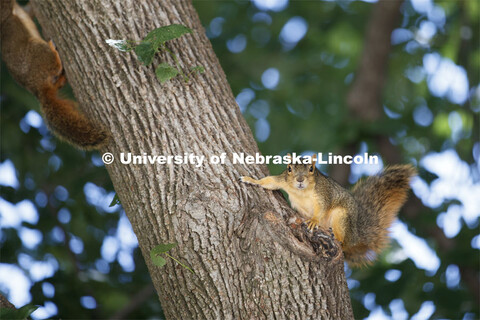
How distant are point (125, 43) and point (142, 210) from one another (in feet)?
2.25

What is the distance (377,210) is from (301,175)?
47 cm

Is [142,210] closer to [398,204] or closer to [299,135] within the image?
[398,204]

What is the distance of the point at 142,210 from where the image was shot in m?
2.18

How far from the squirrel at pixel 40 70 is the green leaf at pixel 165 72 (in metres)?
0.40

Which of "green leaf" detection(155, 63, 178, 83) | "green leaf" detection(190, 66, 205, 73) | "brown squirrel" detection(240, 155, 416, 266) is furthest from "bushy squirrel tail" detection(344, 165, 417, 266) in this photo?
"green leaf" detection(155, 63, 178, 83)

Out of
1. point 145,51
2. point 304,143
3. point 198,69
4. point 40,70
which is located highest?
point 145,51

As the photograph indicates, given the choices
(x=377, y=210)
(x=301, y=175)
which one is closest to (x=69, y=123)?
(x=301, y=175)

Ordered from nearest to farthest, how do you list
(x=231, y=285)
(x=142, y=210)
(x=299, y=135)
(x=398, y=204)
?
(x=231, y=285) < (x=142, y=210) < (x=398, y=204) < (x=299, y=135)

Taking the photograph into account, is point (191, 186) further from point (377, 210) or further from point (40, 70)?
point (40, 70)

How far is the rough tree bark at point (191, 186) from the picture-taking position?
2.02 metres

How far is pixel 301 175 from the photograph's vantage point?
9.25 feet

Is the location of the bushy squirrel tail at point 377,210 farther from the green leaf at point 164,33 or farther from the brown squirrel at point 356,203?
the green leaf at point 164,33

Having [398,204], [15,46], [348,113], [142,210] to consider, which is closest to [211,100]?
[142,210]

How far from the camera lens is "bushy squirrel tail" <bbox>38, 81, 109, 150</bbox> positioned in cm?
229
